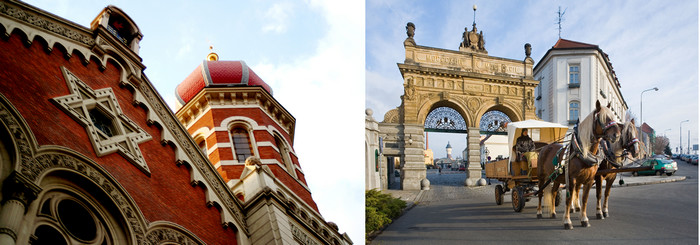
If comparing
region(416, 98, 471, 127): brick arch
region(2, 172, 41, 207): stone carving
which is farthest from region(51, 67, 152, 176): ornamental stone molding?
region(416, 98, 471, 127): brick arch

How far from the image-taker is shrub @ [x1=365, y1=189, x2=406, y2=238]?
209 inches

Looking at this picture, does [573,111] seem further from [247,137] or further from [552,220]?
[247,137]

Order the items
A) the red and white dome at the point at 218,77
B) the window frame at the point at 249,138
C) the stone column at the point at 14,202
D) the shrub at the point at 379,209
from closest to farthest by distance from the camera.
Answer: the stone column at the point at 14,202
the shrub at the point at 379,209
the window frame at the point at 249,138
the red and white dome at the point at 218,77

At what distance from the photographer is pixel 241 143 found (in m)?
10.5

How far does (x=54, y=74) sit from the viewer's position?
4934 millimetres

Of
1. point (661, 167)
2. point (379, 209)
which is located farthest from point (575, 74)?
point (379, 209)

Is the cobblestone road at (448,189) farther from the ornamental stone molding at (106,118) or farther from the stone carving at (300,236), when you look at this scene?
the ornamental stone molding at (106,118)

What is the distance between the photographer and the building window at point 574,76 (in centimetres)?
521

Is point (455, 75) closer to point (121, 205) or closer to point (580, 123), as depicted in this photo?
point (580, 123)

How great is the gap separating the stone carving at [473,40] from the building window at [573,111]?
4.13ft

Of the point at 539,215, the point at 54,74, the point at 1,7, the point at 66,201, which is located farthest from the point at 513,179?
the point at 1,7

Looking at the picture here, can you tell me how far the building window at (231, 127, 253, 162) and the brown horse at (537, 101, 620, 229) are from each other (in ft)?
22.2

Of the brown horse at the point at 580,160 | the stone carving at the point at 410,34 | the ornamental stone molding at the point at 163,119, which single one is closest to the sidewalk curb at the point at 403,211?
the brown horse at the point at 580,160

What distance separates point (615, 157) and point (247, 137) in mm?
7959
